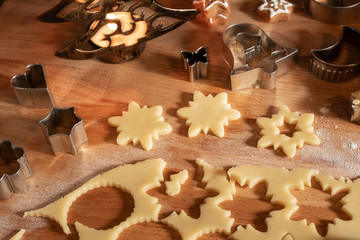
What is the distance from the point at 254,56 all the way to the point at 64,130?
552mm

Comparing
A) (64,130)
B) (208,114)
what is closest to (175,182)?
(208,114)

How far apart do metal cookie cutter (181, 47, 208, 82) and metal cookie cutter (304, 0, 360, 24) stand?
1.19ft

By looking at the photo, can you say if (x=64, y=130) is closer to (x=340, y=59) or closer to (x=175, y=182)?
(x=175, y=182)

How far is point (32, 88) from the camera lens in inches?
57.0

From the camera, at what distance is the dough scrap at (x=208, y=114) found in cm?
136

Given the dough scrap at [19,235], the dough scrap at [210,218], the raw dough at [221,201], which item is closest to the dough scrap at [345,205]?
the raw dough at [221,201]

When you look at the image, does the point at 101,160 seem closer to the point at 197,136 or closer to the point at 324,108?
the point at 197,136

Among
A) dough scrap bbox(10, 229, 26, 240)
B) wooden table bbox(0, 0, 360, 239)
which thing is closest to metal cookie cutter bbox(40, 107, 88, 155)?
wooden table bbox(0, 0, 360, 239)

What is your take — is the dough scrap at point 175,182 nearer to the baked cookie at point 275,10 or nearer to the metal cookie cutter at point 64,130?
the metal cookie cutter at point 64,130

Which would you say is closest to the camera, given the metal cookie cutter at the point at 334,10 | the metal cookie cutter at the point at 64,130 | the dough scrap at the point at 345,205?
the dough scrap at the point at 345,205

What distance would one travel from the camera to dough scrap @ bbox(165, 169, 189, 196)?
1253mm

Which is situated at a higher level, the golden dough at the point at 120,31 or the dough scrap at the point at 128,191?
the golden dough at the point at 120,31

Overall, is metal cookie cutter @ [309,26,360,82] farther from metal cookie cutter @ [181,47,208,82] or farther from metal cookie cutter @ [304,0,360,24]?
metal cookie cutter @ [181,47,208,82]

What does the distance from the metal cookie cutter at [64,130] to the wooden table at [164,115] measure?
0.03 meters
